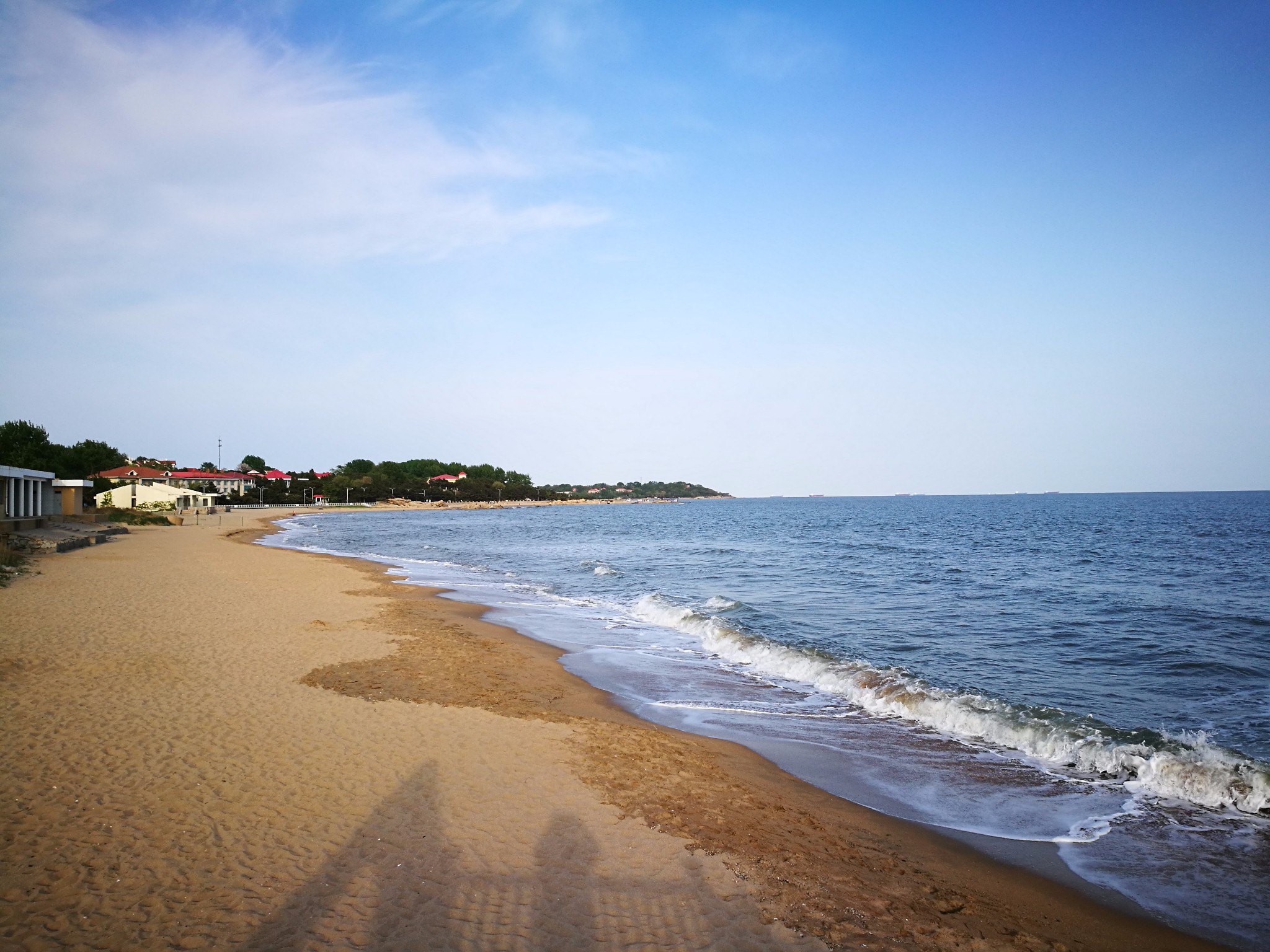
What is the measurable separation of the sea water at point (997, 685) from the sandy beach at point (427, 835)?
1.00 metres

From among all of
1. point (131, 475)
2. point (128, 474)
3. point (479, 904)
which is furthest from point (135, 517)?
point (479, 904)

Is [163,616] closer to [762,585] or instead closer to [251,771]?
[251,771]

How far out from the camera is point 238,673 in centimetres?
1164

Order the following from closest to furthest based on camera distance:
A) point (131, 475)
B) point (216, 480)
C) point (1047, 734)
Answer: point (1047, 734)
point (131, 475)
point (216, 480)

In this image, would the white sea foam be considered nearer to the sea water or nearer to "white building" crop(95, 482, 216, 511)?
the sea water

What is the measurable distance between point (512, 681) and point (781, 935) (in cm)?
812

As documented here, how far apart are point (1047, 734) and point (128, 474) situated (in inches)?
4551

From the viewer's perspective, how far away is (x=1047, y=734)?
410 inches

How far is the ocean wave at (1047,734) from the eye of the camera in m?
8.60

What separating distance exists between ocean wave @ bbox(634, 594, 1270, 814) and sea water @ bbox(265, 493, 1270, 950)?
0.04 meters

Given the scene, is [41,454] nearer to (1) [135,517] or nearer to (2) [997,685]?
(1) [135,517]

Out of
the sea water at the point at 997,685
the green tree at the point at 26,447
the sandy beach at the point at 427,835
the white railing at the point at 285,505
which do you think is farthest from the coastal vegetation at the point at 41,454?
the sandy beach at the point at 427,835

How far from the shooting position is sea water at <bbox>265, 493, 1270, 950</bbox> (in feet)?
24.5

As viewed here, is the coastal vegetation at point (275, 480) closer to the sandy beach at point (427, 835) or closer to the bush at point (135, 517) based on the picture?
the bush at point (135, 517)
